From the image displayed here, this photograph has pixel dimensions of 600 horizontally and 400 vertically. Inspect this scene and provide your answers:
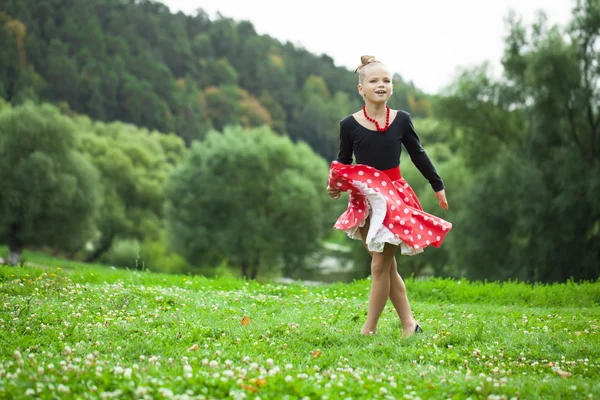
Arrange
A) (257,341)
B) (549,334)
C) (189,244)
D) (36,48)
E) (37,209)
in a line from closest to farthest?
(257,341) < (549,334) < (37,209) < (189,244) < (36,48)

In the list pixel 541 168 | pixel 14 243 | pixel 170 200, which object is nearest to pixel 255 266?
pixel 170 200

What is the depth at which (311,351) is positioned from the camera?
564cm

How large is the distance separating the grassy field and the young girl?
614 millimetres

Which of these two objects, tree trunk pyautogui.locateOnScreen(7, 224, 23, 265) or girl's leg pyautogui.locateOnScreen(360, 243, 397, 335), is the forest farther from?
girl's leg pyautogui.locateOnScreen(360, 243, 397, 335)

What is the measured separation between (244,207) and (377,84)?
39715 mm

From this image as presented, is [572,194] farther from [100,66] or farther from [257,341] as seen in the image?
[100,66]

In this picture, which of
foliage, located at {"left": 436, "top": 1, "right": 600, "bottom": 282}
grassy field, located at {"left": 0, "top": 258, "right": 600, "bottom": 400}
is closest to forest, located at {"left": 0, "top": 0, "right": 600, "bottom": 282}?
foliage, located at {"left": 436, "top": 1, "right": 600, "bottom": 282}

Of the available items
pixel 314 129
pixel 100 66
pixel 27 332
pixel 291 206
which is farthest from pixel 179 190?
pixel 314 129

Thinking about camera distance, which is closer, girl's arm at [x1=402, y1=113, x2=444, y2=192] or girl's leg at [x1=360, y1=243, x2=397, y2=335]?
girl's leg at [x1=360, y1=243, x2=397, y2=335]

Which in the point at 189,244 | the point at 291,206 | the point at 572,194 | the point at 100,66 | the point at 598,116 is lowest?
the point at 189,244

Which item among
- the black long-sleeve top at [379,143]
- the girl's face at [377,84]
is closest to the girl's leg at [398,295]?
the black long-sleeve top at [379,143]

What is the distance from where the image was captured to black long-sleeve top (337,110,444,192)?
20.9 ft

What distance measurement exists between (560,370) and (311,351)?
2.15m

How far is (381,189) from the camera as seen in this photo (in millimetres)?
6230
